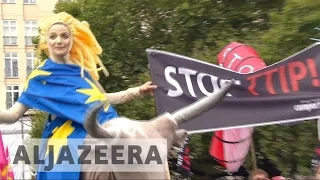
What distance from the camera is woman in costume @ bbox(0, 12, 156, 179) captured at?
9.52 ft

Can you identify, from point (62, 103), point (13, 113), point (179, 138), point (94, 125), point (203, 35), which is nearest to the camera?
point (94, 125)

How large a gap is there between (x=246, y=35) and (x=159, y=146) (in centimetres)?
454

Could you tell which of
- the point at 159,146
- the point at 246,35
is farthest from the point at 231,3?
the point at 159,146

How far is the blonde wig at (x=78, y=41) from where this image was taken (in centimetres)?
311

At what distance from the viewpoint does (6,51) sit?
35.0 metres

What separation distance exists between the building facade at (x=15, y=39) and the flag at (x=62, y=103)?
3150 centimetres

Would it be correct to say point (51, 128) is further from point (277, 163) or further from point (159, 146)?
point (277, 163)

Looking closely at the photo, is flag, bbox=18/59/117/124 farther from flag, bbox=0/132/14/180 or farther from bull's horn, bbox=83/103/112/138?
flag, bbox=0/132/14/180

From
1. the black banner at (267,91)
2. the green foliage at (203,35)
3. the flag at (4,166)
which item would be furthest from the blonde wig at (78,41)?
the green foliage at (203,35)

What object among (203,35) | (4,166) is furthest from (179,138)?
(203,35)

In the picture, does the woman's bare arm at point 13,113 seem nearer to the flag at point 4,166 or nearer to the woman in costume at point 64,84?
the woman in costume at point 64,84

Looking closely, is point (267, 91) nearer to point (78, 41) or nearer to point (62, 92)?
point (78, 41)

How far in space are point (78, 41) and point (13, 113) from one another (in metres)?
0.47

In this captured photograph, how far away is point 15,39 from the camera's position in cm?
3488
